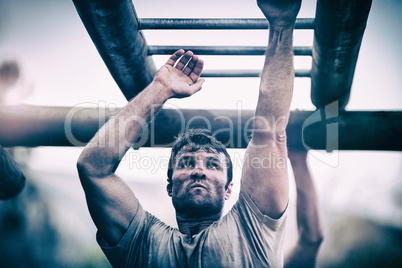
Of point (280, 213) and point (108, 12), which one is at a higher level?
point (108, 12)

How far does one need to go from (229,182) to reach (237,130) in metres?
0.52

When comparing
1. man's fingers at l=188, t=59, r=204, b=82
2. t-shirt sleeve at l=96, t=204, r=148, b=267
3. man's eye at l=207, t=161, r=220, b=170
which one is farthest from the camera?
man's eye at l=207, t=161, r=220, b=170

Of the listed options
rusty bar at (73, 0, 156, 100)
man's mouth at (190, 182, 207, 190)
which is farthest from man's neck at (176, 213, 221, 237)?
rusty bar at (73, 0, 156, 100)

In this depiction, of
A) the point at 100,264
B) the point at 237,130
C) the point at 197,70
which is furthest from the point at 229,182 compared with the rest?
the point at 100,264

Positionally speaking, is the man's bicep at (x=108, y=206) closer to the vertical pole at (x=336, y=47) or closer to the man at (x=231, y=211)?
the man at (x=231, y=211)

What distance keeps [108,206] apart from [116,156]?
27 centimetres

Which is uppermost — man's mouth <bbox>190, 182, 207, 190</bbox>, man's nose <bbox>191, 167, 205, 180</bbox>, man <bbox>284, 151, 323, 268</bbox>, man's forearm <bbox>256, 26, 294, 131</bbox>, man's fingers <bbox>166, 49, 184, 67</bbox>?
man's fingers <bbox>166, 49, 184, 67</bbox>

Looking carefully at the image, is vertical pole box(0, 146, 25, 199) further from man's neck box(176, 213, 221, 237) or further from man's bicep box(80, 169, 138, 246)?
man's neck box(176, 213, 221, 237)

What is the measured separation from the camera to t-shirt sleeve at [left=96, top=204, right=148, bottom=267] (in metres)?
1.36

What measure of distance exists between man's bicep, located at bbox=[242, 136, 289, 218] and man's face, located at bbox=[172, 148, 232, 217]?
327 mm

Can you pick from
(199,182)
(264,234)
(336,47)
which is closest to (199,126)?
(199,182)

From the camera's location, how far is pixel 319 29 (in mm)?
1181

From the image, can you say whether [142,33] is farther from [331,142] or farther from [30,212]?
[30,212]

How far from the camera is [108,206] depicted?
4.39ft
